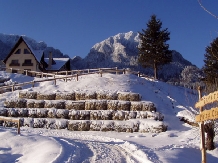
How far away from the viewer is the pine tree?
37844 mm

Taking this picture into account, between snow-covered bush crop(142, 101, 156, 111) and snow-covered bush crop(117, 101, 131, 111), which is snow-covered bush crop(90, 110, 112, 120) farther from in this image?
snow-covered bush crop(142, 101, 156, 111)

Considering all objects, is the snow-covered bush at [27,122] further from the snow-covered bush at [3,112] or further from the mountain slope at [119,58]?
the mountain slope at [119,58]

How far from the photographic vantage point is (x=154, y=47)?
3841cm

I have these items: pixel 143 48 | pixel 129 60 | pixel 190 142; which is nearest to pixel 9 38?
pixel 129 60

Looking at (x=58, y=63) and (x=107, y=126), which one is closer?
(x=107, y=126)

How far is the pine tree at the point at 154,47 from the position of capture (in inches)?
1490

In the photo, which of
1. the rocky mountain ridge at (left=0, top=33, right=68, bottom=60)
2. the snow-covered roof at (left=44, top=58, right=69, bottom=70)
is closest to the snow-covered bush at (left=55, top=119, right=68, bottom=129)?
the snow-covered roof at (left=44, top=58, right=69, bottom=70)

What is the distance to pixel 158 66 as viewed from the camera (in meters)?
41.2

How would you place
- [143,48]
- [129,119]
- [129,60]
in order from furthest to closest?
[129,60]
[143,48]
[129,119]

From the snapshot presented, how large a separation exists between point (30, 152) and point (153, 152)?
493cm

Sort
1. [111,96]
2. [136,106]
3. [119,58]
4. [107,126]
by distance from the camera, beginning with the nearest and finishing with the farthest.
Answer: [107,126]
[136,106]
[111,96]
[119,58]

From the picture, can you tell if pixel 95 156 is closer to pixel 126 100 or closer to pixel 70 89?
pixel 126 100

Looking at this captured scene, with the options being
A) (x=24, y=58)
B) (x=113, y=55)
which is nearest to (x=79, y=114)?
(x=24, y=58)

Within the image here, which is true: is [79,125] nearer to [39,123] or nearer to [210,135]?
[39,123]
